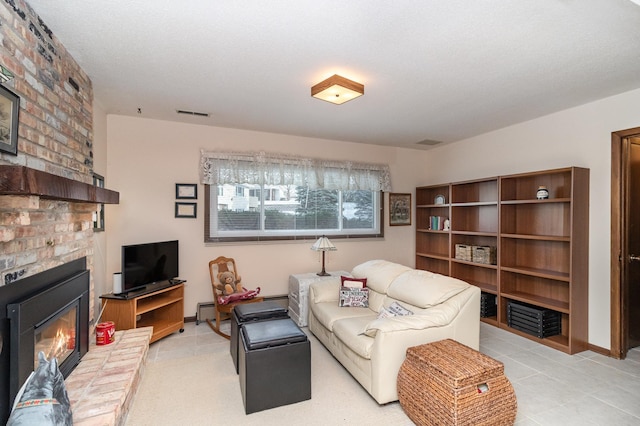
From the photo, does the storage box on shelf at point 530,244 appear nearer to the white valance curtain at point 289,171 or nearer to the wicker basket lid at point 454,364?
the white valance curtain at point 289,171

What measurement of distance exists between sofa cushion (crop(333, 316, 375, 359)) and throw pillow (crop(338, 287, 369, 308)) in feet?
1.14

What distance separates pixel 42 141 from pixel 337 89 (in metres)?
2.02

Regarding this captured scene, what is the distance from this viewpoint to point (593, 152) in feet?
10.7

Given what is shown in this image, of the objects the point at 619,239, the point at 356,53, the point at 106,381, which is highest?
the point at 356,53

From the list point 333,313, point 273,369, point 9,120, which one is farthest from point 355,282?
point 9,120

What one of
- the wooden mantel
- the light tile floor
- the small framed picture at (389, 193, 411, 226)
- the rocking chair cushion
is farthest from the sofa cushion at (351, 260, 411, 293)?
the wooden mantel

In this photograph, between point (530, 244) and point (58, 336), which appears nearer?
point (58, 336)

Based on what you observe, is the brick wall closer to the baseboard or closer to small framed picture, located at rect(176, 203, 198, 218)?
small framed picture, located at rect(176, 203, 198, 218)

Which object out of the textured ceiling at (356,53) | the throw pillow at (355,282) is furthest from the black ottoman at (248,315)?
the textured ceiling at (356,53)

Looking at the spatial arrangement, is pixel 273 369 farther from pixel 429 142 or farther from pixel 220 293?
pixel 429 142

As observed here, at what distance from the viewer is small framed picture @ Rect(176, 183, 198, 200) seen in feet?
13.3

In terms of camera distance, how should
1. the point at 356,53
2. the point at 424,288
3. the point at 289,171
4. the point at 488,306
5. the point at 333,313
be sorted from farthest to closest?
the point at 289,171
the point at 488,306
the point at 333,313
the point at 424,288
the point at 356,53

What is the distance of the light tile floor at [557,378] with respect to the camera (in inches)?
86.7

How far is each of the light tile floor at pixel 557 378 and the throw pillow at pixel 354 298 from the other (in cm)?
126
